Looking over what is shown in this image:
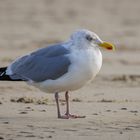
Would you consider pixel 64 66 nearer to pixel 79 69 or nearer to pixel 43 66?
pixel 79 69

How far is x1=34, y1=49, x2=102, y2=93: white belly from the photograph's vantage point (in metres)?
9.26

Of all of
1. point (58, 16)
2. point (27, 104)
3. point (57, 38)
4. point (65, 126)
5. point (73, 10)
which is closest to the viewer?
point (65, 126)

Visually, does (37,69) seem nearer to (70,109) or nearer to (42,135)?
(70,109)

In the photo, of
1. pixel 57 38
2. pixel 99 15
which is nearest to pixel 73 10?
pixel 99 15

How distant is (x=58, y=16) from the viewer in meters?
26.8

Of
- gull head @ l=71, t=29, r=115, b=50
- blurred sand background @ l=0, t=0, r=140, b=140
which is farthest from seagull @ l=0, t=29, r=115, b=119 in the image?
blurred sand background @ l=0, t=0, r=140, b=140

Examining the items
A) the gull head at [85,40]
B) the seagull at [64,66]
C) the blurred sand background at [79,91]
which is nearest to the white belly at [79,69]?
the seagull at [64,66]

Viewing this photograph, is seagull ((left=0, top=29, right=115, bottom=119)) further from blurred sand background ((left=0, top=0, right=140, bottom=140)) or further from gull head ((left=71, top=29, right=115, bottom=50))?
blurred sand background ((left=0, top=0, right=140, bottom=140))

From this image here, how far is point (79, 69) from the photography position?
9250mm

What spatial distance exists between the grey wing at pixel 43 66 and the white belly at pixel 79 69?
69mm

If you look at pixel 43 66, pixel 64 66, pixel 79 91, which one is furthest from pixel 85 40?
pixel 79 91

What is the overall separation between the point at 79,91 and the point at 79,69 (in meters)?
2.46

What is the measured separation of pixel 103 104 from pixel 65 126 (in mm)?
1610

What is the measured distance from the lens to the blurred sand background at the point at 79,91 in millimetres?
8578
